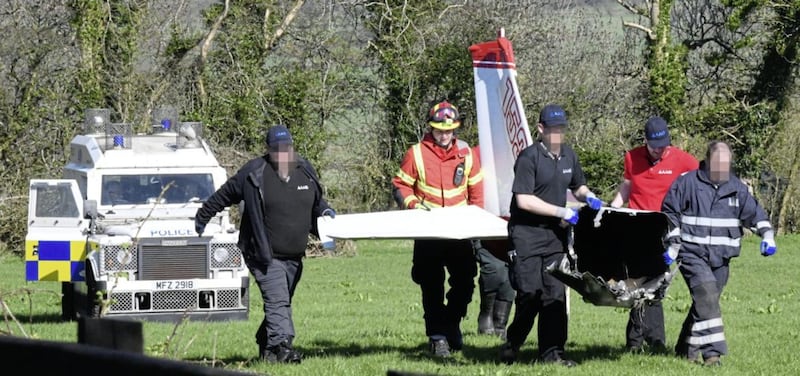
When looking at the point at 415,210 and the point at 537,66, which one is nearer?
the point at 415,210

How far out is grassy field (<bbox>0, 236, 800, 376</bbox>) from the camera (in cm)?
1041

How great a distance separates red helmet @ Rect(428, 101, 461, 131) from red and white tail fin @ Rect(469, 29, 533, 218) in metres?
1.15

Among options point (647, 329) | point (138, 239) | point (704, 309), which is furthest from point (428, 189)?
point (138, 239)

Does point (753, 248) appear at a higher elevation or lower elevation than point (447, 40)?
lower

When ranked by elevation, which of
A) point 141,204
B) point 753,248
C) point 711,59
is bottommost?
point 753,248

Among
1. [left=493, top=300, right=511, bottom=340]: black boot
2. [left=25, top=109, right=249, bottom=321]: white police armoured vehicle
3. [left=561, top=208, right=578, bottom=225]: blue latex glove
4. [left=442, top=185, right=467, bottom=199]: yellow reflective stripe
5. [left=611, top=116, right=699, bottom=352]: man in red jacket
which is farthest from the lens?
[left=25, top=109, right=249, bottom=321]: white police armoured vehicle

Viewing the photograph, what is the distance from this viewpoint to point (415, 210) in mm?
11023

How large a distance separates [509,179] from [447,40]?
21.1 meters

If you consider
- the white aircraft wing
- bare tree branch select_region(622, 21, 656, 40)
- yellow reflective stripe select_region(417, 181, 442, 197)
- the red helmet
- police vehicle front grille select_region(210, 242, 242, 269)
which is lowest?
police vehicle front grille select_region(210, 242, 242, 269)

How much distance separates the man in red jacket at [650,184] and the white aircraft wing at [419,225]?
1.37 metres

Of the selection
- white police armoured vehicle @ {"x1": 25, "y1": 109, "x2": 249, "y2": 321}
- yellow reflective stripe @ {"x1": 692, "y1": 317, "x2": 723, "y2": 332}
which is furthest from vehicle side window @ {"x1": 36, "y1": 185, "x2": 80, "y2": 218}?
yellow reflective stripe @ {"x1": 692, "y1": 317, "x2": 723, "y2": 332}

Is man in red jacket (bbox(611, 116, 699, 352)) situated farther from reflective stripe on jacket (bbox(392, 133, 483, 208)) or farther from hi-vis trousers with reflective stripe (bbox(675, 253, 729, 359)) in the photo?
reflective stripe on jacket (bbox(392, 133, 483, 208))

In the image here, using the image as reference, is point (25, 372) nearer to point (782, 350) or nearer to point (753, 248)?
point (782, 350)

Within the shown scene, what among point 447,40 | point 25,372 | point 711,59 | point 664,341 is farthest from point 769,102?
point 25,372
